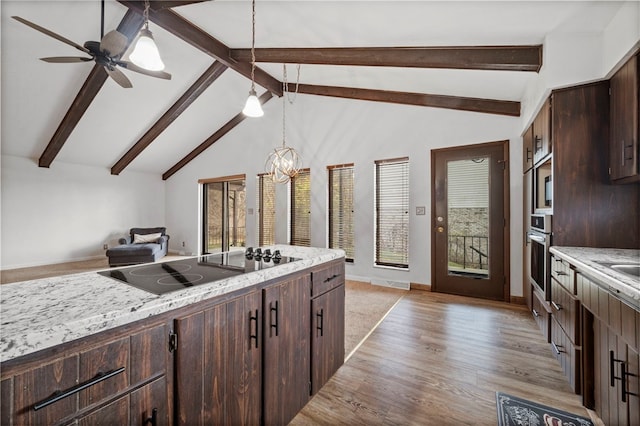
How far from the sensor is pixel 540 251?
2.72m

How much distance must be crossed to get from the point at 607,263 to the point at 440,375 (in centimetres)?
129

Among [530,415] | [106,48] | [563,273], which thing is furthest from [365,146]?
[530,415]

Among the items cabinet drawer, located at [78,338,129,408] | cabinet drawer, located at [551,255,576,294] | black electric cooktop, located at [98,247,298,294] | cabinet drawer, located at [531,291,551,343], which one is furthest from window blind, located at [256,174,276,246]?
cabinet drawer, located at [78,338,129,408]

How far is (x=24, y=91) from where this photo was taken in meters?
4.17

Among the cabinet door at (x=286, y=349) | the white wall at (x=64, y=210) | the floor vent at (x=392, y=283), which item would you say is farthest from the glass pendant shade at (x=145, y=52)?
the white wall at (x=64, y=210)

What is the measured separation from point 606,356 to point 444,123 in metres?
3.28

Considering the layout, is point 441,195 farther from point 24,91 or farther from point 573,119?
point 24,91

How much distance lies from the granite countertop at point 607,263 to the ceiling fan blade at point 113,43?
3.84 metres

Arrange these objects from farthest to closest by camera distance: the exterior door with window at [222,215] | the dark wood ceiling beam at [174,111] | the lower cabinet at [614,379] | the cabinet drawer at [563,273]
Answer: the exterior door with window at [222,215] < the dark wood ceiling beam at [174,111] < the cabinet drawer at [563,273] < the lower cabinet at [614,379]

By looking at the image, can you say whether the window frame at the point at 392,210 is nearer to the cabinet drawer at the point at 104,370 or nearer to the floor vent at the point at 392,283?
the floor vent at the point at 392,283

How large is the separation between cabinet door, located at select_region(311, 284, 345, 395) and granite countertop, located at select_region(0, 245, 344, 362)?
2.28 feet

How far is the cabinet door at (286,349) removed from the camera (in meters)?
1.42

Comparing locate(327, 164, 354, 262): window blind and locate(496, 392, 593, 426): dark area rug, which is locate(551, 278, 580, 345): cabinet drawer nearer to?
locate(496, 392, 593, 426): dark area rug

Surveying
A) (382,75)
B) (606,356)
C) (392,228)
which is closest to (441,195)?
(392,228)
